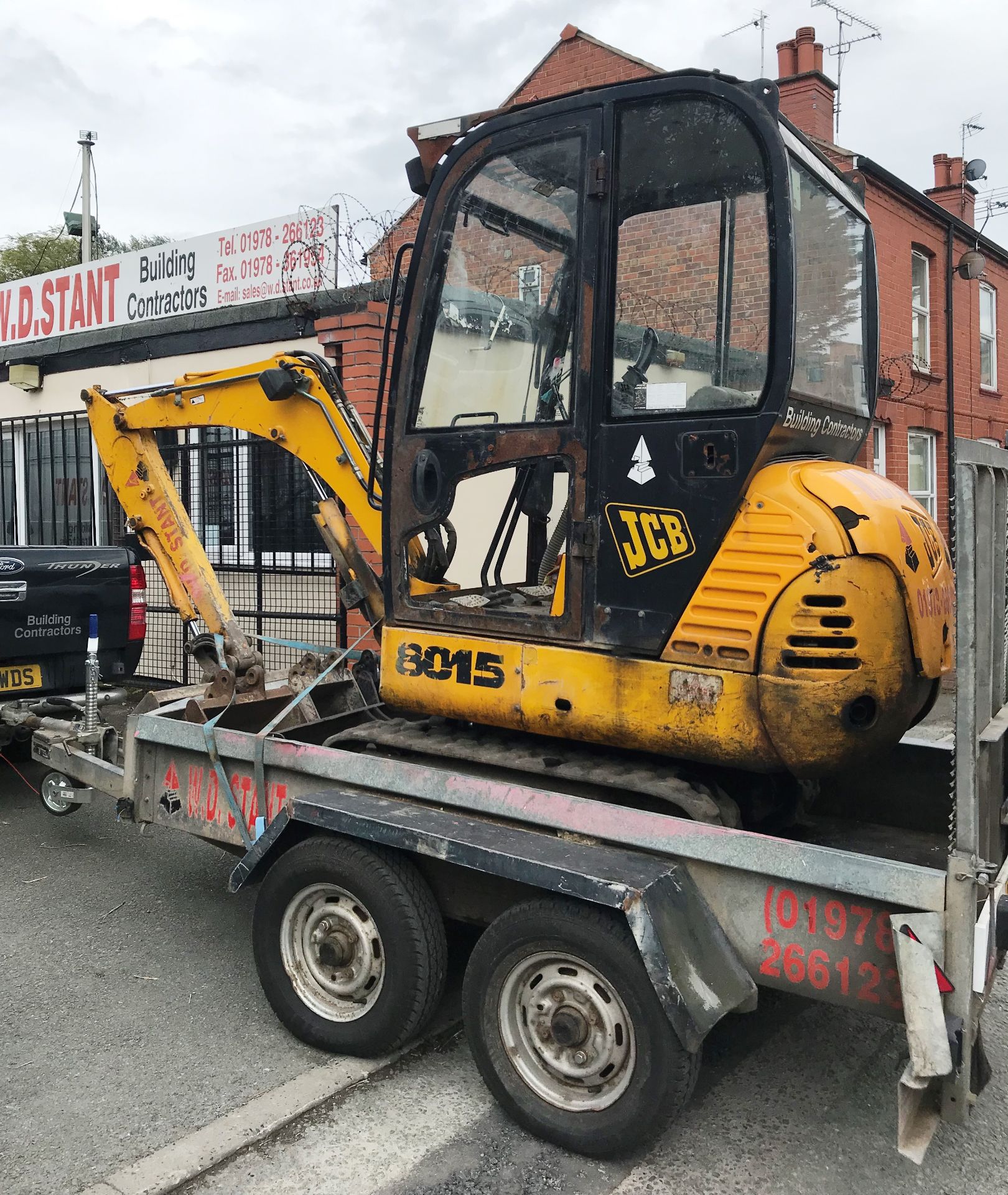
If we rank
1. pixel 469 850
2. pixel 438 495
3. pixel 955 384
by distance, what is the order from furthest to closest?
pixel 955 384
pixel 438 495
pixel 469 850

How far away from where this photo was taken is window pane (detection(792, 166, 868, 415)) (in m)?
3.38

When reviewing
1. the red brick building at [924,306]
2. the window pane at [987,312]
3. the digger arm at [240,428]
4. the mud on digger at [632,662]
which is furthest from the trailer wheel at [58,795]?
the window pane at [987,312]

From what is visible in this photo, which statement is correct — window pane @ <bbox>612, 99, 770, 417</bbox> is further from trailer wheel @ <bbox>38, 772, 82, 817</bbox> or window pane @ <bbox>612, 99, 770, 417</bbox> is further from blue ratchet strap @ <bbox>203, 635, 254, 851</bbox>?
trailer wheel @ <bbox>38, 772, 82, 817</bbox>

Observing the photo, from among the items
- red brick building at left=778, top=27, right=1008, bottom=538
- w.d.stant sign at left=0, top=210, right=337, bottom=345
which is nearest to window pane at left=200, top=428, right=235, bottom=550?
w.d.stant sign at left=0, top=210, right=337, bottom=345

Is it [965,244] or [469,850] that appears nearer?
[469,850]

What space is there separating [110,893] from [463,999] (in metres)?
2.67

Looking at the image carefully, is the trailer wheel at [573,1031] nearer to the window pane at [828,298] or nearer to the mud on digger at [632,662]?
the mud on digger at [632,662]

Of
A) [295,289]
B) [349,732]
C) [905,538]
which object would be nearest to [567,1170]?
[349,732]

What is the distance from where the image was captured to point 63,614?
6316 millimetres

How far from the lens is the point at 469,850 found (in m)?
3.27

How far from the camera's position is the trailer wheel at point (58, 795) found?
212 inches

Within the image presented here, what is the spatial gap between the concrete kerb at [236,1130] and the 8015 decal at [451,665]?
135 centimetres

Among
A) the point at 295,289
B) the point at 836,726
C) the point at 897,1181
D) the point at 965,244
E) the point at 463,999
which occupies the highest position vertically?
the point at 965,244

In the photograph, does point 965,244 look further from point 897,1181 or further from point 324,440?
point 897,1181
